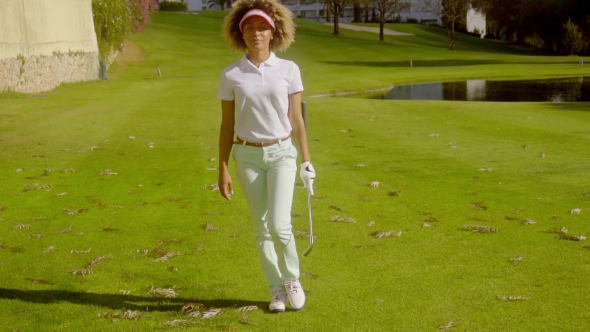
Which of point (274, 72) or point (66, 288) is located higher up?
point (274, 72)

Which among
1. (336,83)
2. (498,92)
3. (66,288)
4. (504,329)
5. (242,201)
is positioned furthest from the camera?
(336,83)

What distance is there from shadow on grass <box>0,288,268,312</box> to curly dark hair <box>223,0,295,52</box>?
78.3 inches

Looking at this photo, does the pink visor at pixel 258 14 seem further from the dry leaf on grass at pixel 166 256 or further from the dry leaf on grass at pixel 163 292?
the dry leaf on grass at pixel 166 256

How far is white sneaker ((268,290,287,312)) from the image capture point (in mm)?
6367

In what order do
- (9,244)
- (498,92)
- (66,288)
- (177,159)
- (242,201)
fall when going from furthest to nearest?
(498,92)
(177,159)
(242,201)
(9,244)
(66,288)

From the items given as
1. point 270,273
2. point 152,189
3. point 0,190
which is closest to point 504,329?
point 270,273

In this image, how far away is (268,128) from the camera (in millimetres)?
6234

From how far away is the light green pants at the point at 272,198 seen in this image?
6254 millimetres

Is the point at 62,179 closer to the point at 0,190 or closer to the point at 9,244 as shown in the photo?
the point at 0,190

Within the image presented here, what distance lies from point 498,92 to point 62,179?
2611 cm

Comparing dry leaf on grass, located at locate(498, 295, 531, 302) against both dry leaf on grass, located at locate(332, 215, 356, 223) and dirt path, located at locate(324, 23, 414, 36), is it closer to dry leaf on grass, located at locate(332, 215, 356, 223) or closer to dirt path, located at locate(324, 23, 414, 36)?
dry leaf on grass, located at locate(332, 215, 356, 223)

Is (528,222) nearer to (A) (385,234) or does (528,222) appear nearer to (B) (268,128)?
(A) (385,234)

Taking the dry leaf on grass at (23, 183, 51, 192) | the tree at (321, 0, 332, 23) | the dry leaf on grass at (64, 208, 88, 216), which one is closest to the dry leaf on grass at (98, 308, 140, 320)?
the dry leaf on grass at (64, 208, 88, 216)

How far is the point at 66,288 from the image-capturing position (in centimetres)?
723
